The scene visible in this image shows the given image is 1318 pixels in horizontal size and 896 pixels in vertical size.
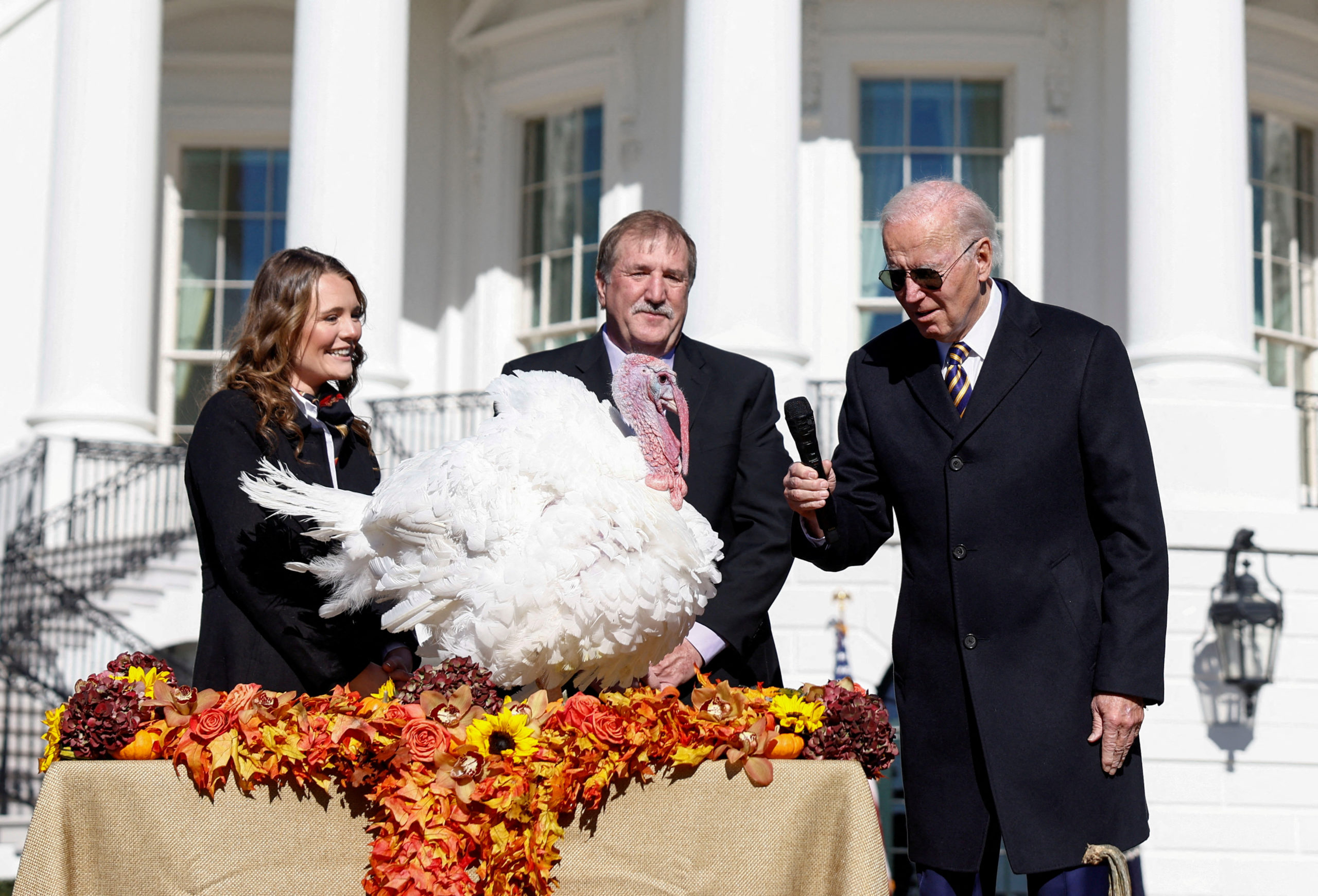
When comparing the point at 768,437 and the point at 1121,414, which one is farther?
the point at 768,437

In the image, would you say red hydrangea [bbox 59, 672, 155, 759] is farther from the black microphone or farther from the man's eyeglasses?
the man's eyeglasses

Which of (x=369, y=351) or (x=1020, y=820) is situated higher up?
(x=369, y=351)

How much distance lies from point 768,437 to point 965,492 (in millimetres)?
810

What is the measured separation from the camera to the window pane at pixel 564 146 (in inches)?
611

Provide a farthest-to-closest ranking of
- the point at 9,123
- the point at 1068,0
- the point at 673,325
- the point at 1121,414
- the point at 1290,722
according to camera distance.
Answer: the point at 9,123 → the point at 1068,0 → the point at 1290,722 → the point at 673,325 → the point at 1121,414

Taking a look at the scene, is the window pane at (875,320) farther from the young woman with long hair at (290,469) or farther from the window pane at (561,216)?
the young woman with long hair at (290,469)

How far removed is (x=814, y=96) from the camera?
14.2 meters

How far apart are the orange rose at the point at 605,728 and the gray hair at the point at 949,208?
4.71ft

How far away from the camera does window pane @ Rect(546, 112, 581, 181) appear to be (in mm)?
15516

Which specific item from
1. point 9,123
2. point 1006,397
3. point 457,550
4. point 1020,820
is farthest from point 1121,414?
point 9,123

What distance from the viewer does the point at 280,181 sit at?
16.4 meters

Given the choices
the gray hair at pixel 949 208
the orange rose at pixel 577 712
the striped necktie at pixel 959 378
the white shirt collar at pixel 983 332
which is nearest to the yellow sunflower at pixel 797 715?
the orange rose at pixel 577 712

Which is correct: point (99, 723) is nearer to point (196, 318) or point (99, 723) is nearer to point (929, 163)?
point (929, 163)

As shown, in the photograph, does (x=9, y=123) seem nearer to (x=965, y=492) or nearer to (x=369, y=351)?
(x=369, y=351)
